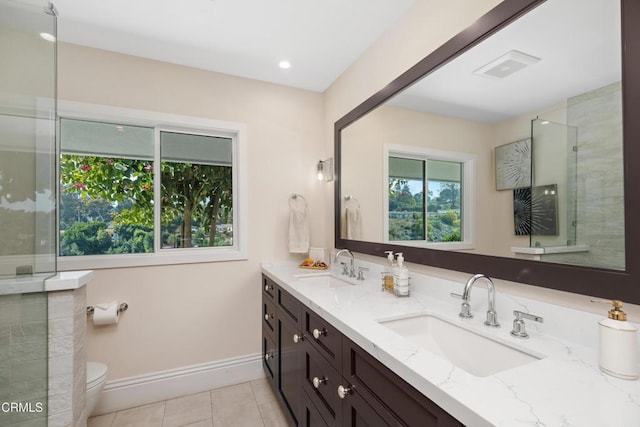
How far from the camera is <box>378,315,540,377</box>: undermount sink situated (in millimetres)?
968

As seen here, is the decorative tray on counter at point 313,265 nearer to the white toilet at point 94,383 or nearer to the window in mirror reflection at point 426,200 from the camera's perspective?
the window in mirror reflection at point 426,200

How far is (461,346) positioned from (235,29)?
7.24 ft

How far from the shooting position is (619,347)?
72 centimetres

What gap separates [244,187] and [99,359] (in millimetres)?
1617

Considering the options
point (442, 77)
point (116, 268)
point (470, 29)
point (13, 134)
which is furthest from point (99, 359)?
point (470, 29)

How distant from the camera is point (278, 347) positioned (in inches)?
78.5

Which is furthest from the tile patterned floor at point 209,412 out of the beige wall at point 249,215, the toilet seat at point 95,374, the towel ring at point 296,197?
the towel ring at point 296,197

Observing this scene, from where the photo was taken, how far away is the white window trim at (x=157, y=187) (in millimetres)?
2043

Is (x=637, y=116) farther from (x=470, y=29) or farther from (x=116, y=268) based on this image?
(x=116, y=268)

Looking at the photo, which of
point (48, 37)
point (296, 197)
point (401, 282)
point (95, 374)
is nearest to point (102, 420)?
point (95, 374)

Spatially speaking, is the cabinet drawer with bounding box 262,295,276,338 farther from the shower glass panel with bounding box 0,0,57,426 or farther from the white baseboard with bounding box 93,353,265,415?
the shower glass panel with bounding box 0,0,57,426

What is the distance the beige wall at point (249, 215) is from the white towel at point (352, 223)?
16.6 inches

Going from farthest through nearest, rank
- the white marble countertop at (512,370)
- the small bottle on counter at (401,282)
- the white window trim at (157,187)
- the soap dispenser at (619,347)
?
the white window trim at (157,187) → the small bottle on counter at (401,282) → the soap dispenser at (619,347) → the white marble countertop at (512,370)

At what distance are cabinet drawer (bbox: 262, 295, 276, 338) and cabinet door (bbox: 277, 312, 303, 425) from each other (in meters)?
0.14
